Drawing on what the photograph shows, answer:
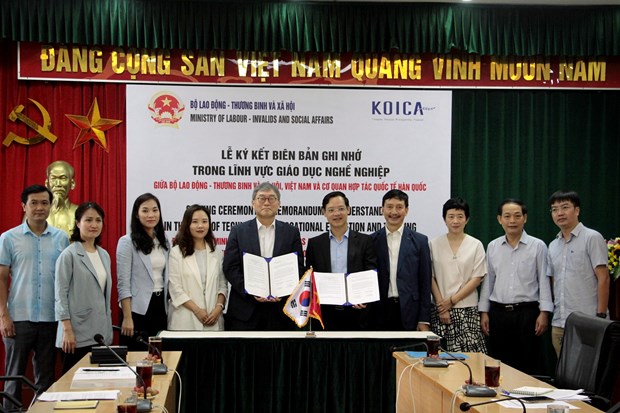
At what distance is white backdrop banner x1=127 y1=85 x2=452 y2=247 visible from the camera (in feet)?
19.0

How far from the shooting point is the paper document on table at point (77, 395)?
2686mm

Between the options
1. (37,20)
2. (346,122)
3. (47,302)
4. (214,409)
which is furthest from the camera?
(346,122)

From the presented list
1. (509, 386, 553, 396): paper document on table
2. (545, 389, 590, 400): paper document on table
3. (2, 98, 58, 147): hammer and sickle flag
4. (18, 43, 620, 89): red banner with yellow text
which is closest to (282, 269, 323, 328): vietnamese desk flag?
(509, 386, 553, 396): paper document on table

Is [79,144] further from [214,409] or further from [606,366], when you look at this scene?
[606,366]

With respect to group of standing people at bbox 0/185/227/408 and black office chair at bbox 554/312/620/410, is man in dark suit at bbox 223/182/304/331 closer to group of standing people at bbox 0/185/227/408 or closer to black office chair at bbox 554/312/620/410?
group of standing people at bbox 0/185/227/408

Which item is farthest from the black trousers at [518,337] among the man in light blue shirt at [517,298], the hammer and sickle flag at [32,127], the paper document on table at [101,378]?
the hammer and sickle flag at [32,127]

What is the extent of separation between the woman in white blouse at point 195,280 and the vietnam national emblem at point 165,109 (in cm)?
128

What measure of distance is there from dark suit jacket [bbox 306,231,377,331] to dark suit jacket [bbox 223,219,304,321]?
12 cm

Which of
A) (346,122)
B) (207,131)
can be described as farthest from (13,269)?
(346,122)

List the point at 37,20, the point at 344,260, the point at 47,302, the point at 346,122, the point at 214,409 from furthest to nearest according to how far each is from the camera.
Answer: the point at 346,122, the point at 37,20, the point at 344,260, the point at 47,302, the point at 214,409

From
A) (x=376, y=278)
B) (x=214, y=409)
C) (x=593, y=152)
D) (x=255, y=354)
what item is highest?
(x=593, y=152)

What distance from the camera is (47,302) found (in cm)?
453

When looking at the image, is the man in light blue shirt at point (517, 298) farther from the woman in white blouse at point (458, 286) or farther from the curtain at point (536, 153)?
the curtain at point (536, 153)

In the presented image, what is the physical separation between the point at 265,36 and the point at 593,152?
3018 mm
